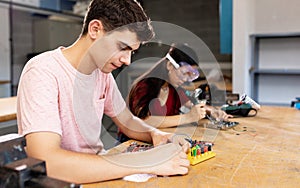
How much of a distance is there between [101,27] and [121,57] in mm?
110

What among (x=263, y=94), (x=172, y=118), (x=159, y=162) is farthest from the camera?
(x=263, y=94)

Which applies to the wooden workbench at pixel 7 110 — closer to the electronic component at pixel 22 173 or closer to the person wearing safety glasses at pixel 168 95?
the person wearing safety glasses at pixel 168 95

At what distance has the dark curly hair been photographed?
0.95m

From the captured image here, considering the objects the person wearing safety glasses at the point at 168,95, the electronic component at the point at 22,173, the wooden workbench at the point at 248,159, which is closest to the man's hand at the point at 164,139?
the wooden workbench at the point at 248,159

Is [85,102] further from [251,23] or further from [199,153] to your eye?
[251,23]

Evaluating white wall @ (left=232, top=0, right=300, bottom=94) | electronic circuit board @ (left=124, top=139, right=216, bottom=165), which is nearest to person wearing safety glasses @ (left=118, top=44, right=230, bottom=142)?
electronic circuit board @ (left=124, top=139, right=216, bottom=165)

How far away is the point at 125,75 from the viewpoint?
12.0 ft

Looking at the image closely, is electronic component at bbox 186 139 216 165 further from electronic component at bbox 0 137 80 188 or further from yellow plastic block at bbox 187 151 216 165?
electronic component at bbox 0 137 80 188

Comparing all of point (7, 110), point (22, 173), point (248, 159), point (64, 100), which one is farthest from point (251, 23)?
point (22, 173)

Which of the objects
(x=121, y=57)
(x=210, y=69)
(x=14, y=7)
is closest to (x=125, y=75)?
(x=210, y=69)

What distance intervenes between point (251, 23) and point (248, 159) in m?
2.71

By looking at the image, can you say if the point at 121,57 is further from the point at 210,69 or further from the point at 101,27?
the point at 210,69

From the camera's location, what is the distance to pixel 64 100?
38.4 inches

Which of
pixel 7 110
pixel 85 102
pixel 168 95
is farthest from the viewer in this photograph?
pixel 7 110
